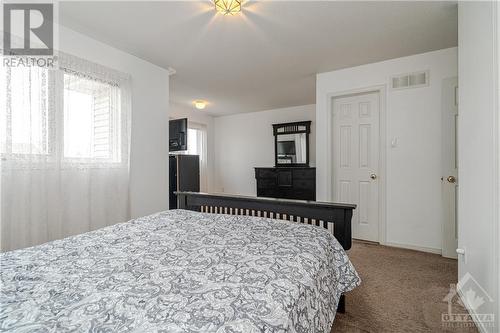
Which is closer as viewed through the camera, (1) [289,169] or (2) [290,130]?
(1) [289,169]

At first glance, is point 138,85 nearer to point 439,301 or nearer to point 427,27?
point 427,27

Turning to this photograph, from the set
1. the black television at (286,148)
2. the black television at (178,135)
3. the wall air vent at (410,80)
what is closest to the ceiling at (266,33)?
the wall air vent at (410,80)

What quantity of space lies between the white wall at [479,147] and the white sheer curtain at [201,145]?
497 cm

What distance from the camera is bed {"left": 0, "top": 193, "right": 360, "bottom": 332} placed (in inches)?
24.7

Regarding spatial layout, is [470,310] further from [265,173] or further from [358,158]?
[265,173]

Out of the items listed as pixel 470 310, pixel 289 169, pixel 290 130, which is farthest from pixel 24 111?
pixel 290 130

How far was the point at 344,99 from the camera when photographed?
341 centimetres

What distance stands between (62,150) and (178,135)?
2.12 meters

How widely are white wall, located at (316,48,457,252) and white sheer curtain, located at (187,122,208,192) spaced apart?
12.6 ft

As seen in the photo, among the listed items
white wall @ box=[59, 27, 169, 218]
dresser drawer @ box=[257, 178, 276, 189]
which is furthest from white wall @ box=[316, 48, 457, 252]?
white wall @ box=[59, 27, 169, 218]

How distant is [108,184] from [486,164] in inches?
125

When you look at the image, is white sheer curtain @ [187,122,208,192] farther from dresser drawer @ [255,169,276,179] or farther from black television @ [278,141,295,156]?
black television @ [278,141,295,156]

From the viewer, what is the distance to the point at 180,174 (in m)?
4.22

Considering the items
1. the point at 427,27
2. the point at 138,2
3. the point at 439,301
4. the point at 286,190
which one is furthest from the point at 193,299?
the point at 286,190
